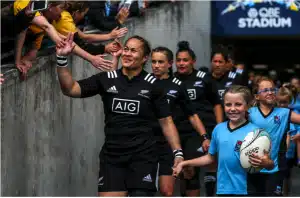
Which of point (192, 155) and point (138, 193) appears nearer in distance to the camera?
point (138, 193)

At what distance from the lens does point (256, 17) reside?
66.0 ft

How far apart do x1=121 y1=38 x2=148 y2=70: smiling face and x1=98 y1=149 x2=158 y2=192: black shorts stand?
2.93ft

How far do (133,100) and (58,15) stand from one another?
2373 mm

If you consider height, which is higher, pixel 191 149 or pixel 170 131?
pixel 170 131

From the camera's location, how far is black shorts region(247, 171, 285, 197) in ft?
23.7

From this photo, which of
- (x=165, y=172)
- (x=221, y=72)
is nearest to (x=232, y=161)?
(x=165, y=172)

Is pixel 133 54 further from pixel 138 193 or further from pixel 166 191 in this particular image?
pixel 166 191

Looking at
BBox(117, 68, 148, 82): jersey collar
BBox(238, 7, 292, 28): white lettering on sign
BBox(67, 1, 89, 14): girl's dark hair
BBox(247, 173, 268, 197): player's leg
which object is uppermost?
BBox(238, 7, 292, 28): white lettering on sign

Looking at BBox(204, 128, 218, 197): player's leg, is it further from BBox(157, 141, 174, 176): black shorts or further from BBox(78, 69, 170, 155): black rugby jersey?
BBox(78, 69, 170, 155): black rugby jersey

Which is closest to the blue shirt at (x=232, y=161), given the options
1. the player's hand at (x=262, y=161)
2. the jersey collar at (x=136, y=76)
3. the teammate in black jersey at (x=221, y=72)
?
the player's hand at (x=262, y=161)

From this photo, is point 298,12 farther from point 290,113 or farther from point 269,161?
point 269,161

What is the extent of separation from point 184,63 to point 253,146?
12.7 feet

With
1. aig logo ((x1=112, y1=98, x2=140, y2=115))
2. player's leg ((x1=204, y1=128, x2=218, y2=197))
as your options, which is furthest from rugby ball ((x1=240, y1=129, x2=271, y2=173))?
player's leg ((x1=204, y1=128, x2=218, y2=197))

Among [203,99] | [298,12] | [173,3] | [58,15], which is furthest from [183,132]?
[298,12]
